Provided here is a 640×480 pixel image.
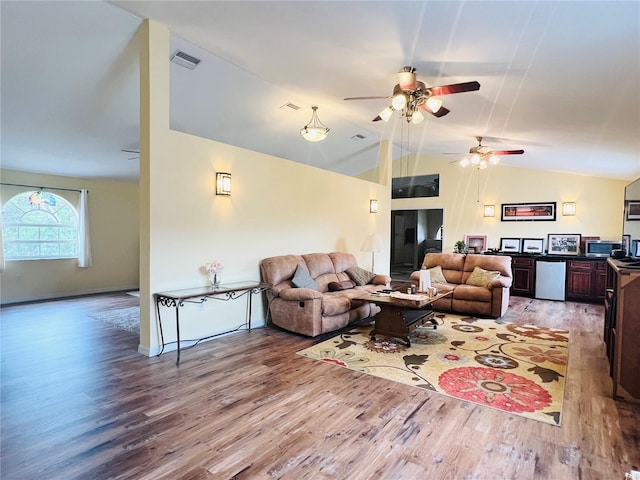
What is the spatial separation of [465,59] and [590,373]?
3.20 m

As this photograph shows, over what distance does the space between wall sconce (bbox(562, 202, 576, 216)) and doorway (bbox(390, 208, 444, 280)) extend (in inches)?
102

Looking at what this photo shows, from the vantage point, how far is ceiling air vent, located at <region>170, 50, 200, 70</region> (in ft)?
12.9

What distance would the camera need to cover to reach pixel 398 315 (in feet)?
13.5

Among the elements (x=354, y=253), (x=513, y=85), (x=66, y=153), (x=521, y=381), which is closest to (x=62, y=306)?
(x=66, y=153)

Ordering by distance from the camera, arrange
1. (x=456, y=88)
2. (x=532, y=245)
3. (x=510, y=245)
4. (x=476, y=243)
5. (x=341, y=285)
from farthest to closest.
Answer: (x=476, y=243) < (x=510, y=245) < (x=532, y=245) < (x=341, y=285) < (x=456, y=88)

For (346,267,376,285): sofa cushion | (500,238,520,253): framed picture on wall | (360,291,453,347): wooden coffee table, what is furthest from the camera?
(500,238,520,253): framed picture on wall

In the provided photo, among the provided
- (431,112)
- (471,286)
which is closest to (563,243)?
(471,286)

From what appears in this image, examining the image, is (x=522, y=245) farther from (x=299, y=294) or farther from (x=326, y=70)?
(x=326, y=70)

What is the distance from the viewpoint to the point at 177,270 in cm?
389

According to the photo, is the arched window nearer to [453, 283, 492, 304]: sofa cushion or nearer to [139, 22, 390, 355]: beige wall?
[139, 22, 390, 355]: beige wall

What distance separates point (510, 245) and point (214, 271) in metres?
6.78

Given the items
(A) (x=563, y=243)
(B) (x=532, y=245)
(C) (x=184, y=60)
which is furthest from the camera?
(B) (x=532, y=245)

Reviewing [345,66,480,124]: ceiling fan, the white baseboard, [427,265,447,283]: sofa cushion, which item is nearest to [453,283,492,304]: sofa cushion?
[427,265,447,283]: sofa cushion

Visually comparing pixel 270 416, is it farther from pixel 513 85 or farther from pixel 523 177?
pixel 523 177
